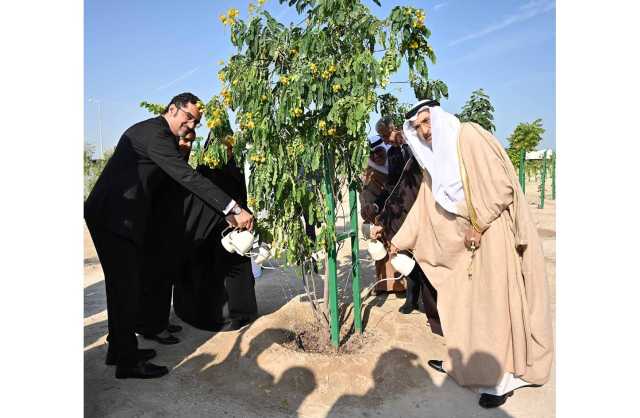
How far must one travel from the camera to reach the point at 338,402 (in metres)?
2.94

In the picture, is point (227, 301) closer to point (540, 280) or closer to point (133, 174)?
point (133, 174)

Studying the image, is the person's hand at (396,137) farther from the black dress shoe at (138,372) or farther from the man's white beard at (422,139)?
the black dress shoe at (138,372)

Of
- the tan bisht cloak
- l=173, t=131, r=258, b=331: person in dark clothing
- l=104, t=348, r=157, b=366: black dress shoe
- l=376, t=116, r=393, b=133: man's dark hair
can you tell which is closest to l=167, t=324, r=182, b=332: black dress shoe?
l=173, t=131, r=258, b=331: person in dark clothing

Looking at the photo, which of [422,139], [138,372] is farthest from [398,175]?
[138,372]

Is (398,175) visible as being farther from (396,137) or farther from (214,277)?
(214,277)

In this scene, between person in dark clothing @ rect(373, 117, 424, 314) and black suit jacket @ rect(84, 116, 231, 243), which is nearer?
black suit jacket @ rect(84, 116, 231, 243)

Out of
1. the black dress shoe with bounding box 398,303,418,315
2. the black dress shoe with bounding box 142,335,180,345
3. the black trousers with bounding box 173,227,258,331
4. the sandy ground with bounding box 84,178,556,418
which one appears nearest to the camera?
the sandy ground with bounding box 84,178,556,418

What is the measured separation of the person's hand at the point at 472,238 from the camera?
116 inches

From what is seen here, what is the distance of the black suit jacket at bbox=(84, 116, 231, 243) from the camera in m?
3.13

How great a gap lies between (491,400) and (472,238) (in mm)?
962

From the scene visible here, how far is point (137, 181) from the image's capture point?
322 cm

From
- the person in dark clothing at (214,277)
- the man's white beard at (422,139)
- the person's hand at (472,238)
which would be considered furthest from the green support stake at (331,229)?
the person in dark clothing at (214,277)

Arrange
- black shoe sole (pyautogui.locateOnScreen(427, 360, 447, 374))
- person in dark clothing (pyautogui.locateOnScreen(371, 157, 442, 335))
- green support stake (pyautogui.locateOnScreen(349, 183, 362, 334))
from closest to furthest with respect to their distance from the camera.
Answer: black shoe sole (pyautogui.locateOnScreen(427, 360, 447, 374)) < green support stake (pyautogui.locateOnScreen(349, 183, 362, 334)) < person in dark clothing (pyautogui.locateOnScreen(371, 157, 442, 335))

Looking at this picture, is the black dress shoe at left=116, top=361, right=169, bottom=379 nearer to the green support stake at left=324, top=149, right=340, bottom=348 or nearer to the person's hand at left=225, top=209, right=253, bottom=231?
the person's hand at left=225, top=209, right=253, bottom=231
